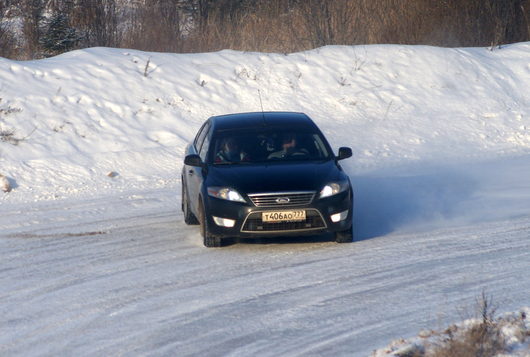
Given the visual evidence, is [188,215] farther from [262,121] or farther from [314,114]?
[314,114]

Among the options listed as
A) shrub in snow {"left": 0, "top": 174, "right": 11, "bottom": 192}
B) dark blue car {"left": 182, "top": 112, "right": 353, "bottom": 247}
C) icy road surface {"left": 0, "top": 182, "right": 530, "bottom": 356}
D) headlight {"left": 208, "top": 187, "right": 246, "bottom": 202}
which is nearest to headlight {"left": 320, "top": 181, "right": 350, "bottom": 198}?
dark blue car {"left": 182, "top": 112, "right": 353, "bottom": 247}

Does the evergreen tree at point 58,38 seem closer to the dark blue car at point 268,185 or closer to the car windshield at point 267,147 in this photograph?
the dark blue car at point 268,185

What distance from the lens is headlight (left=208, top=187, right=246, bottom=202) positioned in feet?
32.9

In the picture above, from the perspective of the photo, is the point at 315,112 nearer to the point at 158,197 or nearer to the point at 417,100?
the point at 417,100

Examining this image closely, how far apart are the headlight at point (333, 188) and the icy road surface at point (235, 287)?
627 millimetres

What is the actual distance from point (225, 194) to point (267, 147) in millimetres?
1259

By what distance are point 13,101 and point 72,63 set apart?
264 cm

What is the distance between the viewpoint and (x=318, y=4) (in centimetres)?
2578

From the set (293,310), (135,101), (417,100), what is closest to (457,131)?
(417,100)

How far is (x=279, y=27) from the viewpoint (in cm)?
2539

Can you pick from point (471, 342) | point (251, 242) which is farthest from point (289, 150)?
point (471, 342)

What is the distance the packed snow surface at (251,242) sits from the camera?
739 cm

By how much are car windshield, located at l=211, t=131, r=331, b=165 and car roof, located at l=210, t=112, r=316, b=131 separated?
20 centimetres

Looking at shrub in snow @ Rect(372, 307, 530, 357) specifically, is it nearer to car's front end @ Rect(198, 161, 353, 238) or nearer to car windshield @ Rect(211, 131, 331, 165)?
car's front end @ Rect(198, 161, 353, 238)
